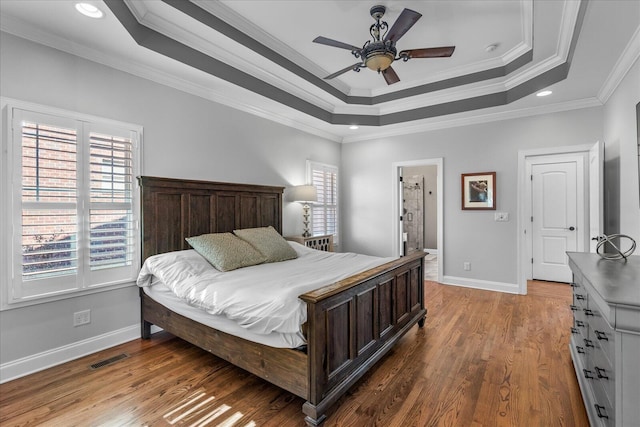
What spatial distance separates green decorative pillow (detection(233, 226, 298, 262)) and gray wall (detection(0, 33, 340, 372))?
842 mm

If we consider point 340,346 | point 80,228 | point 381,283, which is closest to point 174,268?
point 80,228

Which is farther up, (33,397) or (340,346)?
(340,346)

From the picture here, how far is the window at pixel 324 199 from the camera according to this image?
5.28 meters

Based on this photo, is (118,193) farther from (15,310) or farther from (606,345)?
(606,345)

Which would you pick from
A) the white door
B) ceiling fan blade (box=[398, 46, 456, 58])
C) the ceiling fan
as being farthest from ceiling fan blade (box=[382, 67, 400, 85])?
the white door

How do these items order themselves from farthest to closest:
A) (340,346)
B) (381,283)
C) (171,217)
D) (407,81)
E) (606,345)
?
1. (407,81)
2. (171,217)
3. (381,283)
4. (340,346)
5. (606,345)

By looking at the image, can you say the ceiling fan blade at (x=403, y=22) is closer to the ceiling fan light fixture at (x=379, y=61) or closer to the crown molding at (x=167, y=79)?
the ceiling fan light fixture at (x=379, y=61)

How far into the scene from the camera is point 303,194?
4.52 meters

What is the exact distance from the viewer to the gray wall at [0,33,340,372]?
232 centimetres

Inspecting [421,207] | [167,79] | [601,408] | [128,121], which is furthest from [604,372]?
[421,207]

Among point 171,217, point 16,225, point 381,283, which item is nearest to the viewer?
point 16,225

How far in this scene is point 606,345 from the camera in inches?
54.6

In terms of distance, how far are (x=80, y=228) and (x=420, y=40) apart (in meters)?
3.64

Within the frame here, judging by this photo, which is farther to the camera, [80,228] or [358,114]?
[358,114]
